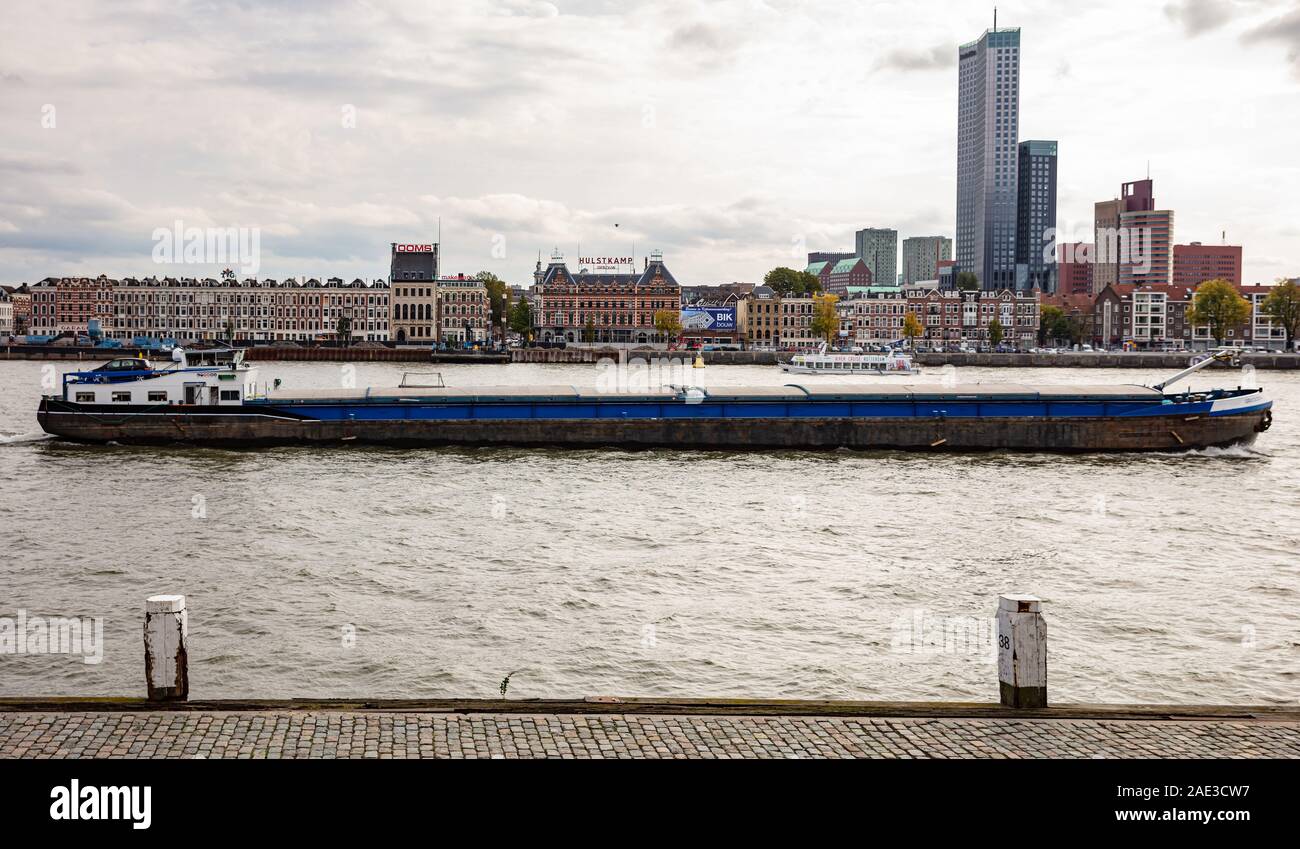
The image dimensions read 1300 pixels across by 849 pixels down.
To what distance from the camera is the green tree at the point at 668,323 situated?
179000mm

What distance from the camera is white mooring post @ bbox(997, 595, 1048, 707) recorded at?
33.9ft

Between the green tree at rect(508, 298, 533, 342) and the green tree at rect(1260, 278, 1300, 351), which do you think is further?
the green tree at rect(508, 298, 533, 342)

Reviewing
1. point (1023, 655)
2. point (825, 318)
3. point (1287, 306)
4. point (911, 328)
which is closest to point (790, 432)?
point (1023, 655)

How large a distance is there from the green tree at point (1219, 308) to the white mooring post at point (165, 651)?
18591 centimetres

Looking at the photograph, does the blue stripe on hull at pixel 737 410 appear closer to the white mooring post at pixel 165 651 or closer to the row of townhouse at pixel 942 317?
the white mooring post at pixel 165 651

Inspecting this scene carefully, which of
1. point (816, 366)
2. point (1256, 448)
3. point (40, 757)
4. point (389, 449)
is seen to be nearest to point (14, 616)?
point (40, 757)

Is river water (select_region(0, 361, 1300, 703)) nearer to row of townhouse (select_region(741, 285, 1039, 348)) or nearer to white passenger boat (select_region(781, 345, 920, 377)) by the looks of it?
white passenger boat (select_region(781, 345, 920, 377))

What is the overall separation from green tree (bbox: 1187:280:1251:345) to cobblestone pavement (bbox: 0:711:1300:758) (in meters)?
183

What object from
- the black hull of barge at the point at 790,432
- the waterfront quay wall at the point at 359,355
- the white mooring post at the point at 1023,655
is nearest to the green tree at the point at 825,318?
the waterfront quay wall at the point at 359,355

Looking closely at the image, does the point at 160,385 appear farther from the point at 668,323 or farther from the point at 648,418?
the point at 668,323

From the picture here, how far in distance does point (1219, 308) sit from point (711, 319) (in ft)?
259

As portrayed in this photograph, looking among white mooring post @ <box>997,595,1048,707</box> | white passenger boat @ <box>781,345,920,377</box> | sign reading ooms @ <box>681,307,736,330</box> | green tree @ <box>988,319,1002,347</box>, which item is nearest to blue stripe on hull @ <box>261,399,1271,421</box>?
white mooring post @ <box>997,595,1048,707</box>
